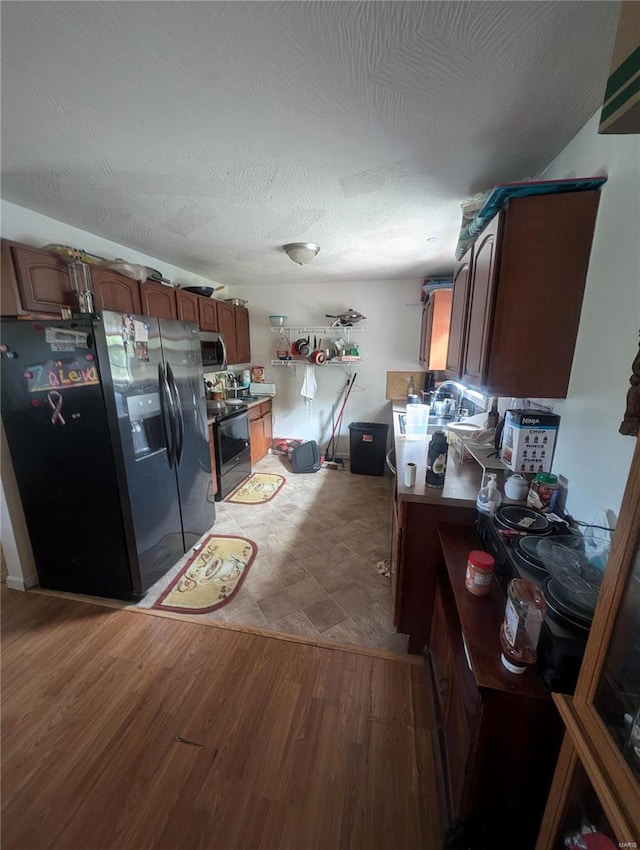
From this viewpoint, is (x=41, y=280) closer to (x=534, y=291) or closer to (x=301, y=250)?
(x=301, y=250)

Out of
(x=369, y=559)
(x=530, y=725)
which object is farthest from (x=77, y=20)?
(x=369, y=559)

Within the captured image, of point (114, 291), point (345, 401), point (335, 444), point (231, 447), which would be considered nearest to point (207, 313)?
point (114, 291)

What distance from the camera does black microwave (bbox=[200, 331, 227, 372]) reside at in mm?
3307

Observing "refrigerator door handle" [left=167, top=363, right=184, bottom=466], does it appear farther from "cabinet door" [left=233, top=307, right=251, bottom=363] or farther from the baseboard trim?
"cabinet door" [left=233, top=307, right=251, bottom=363]

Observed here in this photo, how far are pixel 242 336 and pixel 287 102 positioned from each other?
3145 millimetres

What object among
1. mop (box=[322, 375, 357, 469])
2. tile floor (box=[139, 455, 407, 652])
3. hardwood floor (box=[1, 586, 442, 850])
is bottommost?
hardwood floor (box=[1, 586, 442, 850])

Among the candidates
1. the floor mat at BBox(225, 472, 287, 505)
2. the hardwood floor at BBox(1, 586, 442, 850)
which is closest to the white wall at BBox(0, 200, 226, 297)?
the hardwood floor at BBox(1, 586, 442, 850)

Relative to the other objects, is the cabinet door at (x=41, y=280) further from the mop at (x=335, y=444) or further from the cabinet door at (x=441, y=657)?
the mop at (x=335, y=444)

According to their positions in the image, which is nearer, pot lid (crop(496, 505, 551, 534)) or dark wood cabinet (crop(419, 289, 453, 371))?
pot lid (crop(496, 505, 551, 534))

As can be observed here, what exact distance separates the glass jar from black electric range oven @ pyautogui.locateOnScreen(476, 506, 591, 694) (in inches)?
0.7

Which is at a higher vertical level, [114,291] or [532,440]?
[114,291]

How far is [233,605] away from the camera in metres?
1.91

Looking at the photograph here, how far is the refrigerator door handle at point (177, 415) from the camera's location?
2047 millimetres

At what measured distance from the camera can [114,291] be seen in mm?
2133
